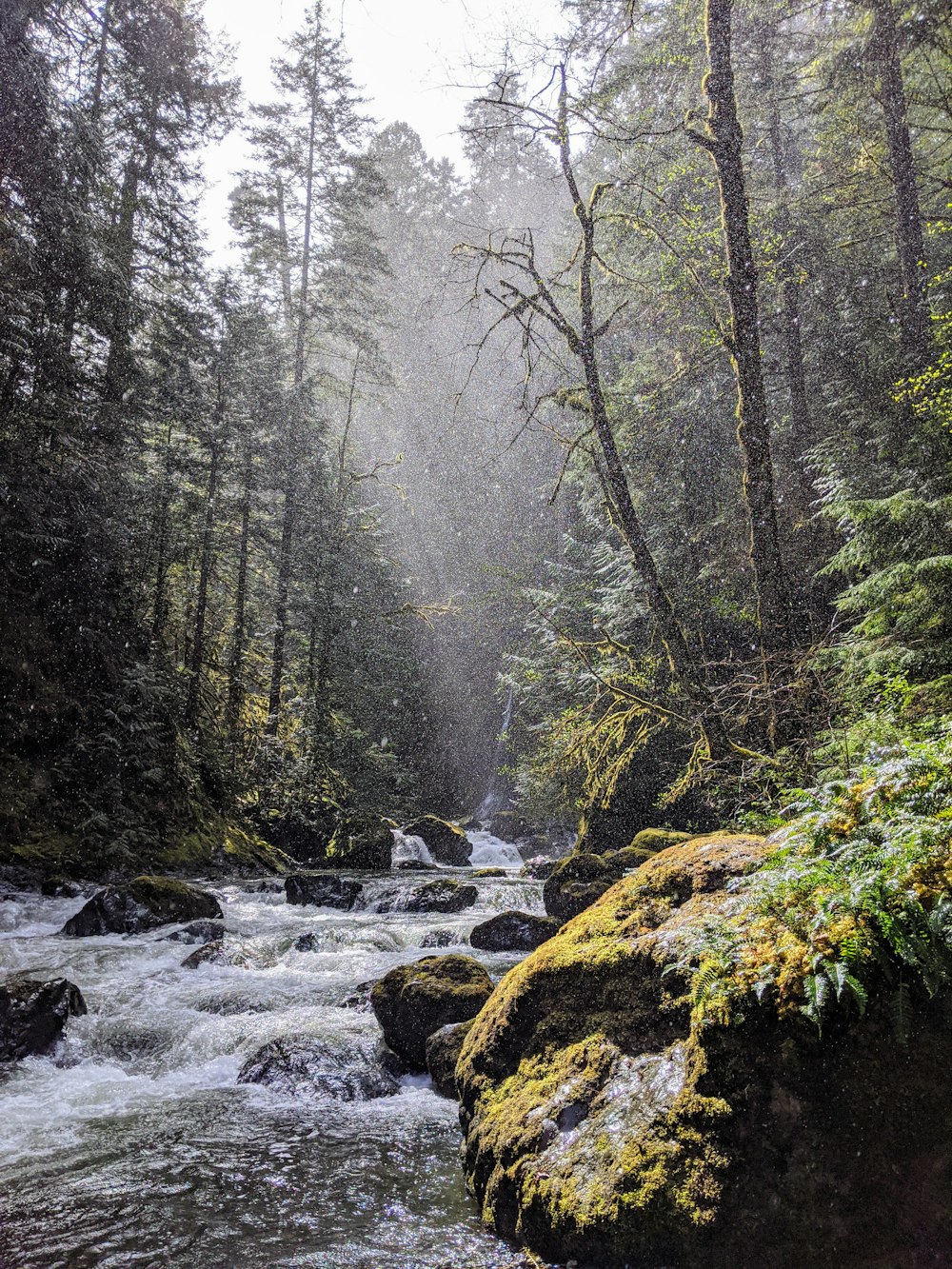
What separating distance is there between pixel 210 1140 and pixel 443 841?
51.6 ft

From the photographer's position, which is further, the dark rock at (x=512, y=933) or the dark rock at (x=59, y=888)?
the dark rock at (x=59, y=888)

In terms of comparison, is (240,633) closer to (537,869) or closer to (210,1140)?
(537,869)

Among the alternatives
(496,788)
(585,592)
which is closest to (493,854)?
(496,788)

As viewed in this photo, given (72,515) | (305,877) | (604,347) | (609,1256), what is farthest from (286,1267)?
(604,347)

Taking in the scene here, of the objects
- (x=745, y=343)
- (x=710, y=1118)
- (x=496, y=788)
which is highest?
(x=745, y=343)

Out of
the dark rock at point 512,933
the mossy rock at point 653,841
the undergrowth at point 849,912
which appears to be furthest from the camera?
the mossy rock at point 653,841

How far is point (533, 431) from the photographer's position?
15672 mm

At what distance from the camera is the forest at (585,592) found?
2.98 meters

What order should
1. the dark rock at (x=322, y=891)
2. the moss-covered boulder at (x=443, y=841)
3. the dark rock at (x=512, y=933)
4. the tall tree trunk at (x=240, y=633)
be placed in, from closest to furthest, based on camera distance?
the dark rock at (x=512, y=933)
the dark rock at (x=322, y=891)
the tall tree trunk at (x=240, y=633)
the moss-covered boulder at (x=443, y=841)

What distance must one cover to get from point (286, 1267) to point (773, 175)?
21.4 meters

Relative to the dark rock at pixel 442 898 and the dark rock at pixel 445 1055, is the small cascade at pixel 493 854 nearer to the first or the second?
the dark rock at pixel 442 898

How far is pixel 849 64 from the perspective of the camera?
42.2 feet

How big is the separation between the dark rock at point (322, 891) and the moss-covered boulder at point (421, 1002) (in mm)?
6560

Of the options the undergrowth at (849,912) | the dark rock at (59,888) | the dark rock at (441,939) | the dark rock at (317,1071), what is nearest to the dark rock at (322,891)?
the dark rock at (441,939)
